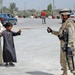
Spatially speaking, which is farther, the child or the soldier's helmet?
the child

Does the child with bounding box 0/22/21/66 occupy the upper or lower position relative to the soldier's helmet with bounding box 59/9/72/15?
lower

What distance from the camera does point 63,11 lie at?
7465 mm

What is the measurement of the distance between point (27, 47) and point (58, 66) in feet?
15.2

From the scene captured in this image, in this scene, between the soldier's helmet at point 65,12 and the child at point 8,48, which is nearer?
the soldier's helmet at point 65,12

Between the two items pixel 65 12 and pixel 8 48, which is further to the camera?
pixel 8 48

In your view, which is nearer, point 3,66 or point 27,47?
point 3,66

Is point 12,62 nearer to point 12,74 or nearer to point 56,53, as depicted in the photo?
point 12,74

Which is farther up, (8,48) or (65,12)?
(65,12)

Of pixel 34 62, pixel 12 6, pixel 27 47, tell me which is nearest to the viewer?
pixel 34 62

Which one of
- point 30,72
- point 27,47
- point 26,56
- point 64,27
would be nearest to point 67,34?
point 64,27

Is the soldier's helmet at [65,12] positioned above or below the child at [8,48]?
above

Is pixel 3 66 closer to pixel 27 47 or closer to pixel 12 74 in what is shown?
pixel 12 74

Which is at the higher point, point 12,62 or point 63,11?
point 63,11

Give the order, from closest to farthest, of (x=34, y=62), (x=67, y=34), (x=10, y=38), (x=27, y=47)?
(x=67, y=34), (x=10, y=38), (x=34, y=62), (x=27, y=47)
